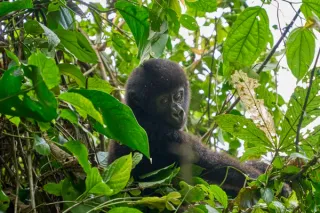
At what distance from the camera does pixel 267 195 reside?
1.80 meters

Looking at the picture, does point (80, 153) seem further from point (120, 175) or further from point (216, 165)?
point (216, 165)

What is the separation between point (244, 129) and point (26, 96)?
0.93 meters

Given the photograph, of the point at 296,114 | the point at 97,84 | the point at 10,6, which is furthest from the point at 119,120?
the point at 97,84

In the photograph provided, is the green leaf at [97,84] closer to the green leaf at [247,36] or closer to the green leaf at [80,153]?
the green leaf at [247,36]

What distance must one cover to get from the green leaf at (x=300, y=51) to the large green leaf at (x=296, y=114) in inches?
5.6

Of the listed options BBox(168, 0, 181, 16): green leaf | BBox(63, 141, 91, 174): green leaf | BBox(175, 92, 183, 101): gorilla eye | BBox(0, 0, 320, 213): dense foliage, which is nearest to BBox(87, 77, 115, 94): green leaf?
BBox(0, 0, 320, 213): dense foliage

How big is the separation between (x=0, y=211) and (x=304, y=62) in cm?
126

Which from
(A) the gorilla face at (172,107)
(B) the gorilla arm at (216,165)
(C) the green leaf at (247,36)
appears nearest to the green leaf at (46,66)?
(C) the green leaf at (247,36)

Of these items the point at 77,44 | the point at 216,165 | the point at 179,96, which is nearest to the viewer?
the point at 77,44

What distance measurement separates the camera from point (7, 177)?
99.6 inches

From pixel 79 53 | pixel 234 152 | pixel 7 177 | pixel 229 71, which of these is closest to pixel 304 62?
pixel 229 71

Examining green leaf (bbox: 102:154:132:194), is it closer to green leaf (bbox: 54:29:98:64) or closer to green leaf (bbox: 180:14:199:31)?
green leaf (bbox: 54:29:98:64)

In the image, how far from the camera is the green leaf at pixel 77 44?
7.08 ft

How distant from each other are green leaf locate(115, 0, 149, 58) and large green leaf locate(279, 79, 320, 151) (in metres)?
0.64
